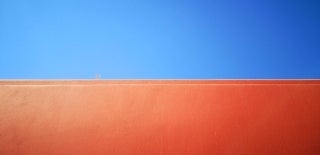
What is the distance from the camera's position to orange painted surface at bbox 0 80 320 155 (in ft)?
2.42

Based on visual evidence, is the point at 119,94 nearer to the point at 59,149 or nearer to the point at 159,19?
the point at 59,149

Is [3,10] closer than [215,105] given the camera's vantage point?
No

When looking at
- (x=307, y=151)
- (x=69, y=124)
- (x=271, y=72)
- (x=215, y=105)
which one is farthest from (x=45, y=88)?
(x=271, y=72)

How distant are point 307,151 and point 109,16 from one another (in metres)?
1.24

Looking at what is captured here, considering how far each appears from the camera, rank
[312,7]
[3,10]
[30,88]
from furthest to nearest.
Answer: [312,7], [3,10], [30,88]

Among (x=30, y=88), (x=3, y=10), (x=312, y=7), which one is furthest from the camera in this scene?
(x=312, y=7)

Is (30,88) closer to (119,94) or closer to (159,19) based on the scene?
(119,94)

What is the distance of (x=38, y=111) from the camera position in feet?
2.43

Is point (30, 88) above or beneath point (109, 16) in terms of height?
beneath

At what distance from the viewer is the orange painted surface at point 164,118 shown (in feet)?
2.42

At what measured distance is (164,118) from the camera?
754 mm

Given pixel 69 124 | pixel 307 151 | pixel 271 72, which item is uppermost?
pixel 271 72

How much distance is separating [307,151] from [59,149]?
1.05 m

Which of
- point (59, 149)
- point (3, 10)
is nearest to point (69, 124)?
point (59, 149)
